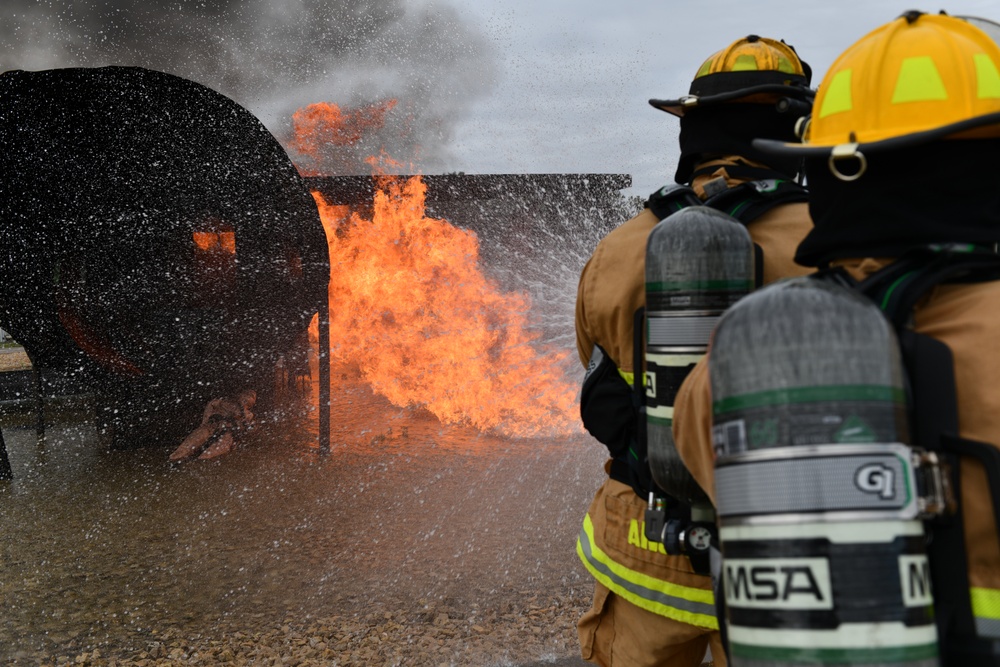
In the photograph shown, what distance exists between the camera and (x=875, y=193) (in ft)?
3.32

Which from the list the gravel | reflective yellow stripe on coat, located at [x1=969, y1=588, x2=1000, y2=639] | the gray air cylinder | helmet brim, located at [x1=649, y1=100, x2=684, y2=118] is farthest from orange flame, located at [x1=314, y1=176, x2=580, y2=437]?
reflective yellow stripe on coat, located at [x1=969, y1=588, x2=1000, y2=639]

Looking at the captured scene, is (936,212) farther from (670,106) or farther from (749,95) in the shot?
(670,106)

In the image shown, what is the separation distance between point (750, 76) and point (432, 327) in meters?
8.19

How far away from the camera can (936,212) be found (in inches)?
39.2

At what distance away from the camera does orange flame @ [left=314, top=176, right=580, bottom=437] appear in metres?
9.24

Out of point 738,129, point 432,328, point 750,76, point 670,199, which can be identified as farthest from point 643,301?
point 432,328

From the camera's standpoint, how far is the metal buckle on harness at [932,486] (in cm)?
83

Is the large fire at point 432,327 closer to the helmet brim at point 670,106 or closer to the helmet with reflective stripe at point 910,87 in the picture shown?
the helmet brim at point 670,106

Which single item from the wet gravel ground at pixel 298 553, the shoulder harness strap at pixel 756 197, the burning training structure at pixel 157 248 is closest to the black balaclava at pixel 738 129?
the shoulder harness strap at pixel 756 197

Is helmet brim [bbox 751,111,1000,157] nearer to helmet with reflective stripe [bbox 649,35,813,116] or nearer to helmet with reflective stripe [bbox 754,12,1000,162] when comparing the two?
helmet with reflective stripe [bbox 754,12,1000,162]

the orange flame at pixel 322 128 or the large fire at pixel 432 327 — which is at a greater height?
the orange flame at pixel 322 128

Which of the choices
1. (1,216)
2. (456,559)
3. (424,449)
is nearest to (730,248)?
(456,559)

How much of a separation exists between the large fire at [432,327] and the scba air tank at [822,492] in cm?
797

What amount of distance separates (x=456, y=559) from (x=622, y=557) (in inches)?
121
